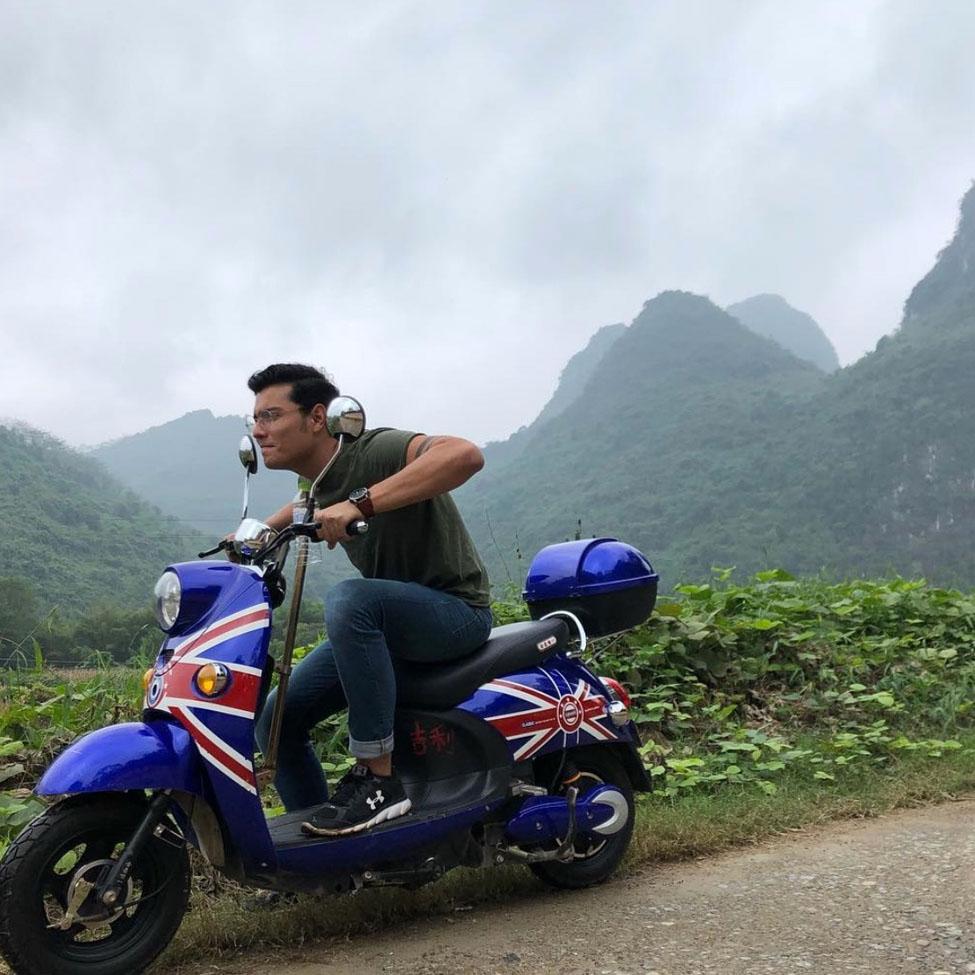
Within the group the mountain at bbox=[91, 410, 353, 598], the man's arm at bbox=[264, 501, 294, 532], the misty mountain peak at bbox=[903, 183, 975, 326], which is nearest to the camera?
the man's arm at bbox=[264, 501, 294, 532]

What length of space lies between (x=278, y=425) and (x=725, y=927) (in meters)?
1.99

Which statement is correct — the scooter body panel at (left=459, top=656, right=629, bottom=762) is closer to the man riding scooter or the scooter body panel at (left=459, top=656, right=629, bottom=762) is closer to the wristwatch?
the man riding scooter

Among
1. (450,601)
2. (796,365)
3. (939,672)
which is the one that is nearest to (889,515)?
(796,365)

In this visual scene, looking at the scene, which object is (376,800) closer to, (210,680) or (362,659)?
(362,659)

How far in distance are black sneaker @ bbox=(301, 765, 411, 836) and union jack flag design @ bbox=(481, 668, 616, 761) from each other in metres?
0.39

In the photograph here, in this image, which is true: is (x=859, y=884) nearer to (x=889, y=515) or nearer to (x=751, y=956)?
(x=751, y=956)

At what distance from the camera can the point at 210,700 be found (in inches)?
102

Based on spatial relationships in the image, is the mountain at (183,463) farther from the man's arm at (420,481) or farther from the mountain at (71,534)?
the man's arm at (420,481)

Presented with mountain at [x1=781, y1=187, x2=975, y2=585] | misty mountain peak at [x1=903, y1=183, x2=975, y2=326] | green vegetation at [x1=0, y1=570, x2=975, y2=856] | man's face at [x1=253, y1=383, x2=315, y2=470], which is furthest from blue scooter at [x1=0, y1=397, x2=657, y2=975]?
misty mountain peak at [x1=903, y1=183, x2=975, y2=326]

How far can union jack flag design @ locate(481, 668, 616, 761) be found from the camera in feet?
10.6

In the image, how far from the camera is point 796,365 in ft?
333

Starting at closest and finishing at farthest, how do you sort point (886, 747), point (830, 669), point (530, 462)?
1. point (886, 747)
2. point (830, 669)
3. point (530, 462)

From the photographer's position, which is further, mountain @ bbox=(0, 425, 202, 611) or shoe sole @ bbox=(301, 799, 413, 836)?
mountain @ bbox=(0, 425, 202, 611)

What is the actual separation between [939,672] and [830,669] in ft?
2.52
